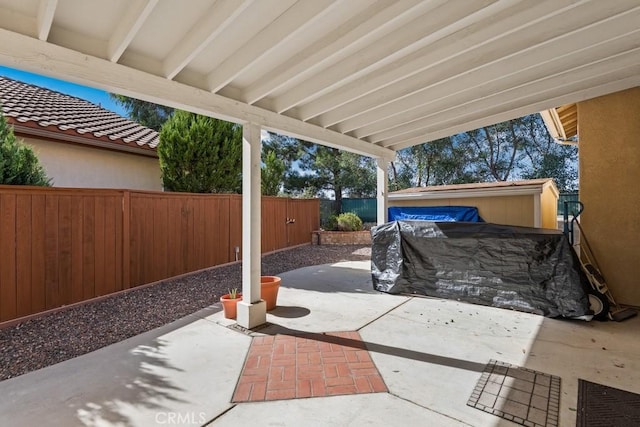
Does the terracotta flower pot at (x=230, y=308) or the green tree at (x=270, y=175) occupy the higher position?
the green tree at (x=270, y=175)

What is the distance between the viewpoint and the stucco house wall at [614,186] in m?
4.43

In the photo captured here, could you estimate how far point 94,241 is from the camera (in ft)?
15.3

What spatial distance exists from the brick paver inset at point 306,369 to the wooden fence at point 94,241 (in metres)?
2.91

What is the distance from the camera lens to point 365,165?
49.9 feet

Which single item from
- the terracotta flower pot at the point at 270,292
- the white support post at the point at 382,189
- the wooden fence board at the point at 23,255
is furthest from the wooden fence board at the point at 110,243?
the white support post at the point at 382,189

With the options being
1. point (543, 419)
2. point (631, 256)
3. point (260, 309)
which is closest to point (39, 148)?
point (260, 309)

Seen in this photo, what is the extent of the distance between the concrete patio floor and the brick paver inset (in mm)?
80

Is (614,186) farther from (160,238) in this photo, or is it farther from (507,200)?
(160,238)

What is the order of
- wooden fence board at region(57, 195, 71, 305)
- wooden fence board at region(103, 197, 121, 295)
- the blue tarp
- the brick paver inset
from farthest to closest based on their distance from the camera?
1. the blue tarp
2. wooden fence board at region(103, 197, 121, 295)
3. wooden fence board at region(57, 195, 71, 305)
4. the brick paver inset

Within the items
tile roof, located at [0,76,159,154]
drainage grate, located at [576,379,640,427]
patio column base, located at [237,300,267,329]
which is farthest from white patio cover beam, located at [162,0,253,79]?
tile roof, located at [0,76,159,154]

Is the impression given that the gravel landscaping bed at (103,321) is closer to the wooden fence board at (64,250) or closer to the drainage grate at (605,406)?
the wooden fence board at (64,250)

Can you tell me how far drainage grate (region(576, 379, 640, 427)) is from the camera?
6.93 ft

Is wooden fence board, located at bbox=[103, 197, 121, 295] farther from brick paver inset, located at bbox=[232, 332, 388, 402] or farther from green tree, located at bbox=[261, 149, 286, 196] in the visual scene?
green tree, located at bbox=[261, 149, 286, 196]

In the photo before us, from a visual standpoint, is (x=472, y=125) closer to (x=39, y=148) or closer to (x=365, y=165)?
(x=39, y=148)
